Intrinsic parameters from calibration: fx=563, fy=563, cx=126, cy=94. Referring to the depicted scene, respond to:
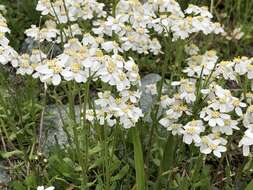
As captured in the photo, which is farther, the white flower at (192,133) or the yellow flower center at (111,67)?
the white flower at (192,133)

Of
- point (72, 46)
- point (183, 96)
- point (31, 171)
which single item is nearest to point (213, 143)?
point (183, 96)

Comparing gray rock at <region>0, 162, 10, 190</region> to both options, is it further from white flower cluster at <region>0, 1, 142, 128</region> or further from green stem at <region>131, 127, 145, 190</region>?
green stem at <region>131, 127, 145, 190</region>

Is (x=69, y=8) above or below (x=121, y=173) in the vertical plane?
above

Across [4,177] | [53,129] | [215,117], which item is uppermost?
[215,117]

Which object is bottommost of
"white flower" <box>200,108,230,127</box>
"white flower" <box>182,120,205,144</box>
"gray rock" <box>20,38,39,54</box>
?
"gray rock" <box>20,38,39,54</box>

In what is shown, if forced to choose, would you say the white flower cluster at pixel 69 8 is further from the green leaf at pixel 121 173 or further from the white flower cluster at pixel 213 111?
the green leaf at pixel 121 173

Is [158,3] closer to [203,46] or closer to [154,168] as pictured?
[154,168]

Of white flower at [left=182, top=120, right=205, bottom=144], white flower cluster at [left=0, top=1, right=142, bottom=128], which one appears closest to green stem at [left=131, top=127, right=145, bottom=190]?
white flower cluster at [left=0, top=1, right=142, bottom=128]

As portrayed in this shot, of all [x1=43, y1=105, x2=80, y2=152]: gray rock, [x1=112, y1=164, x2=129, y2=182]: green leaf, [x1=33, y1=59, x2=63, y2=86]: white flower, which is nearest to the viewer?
[x1=33, y1=59, x2=63, y2=86]: white flower

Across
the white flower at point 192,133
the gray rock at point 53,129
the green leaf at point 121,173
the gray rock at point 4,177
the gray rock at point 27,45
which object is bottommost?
the gray rock at point 4,177

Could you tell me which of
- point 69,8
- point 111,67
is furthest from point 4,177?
point 111,67

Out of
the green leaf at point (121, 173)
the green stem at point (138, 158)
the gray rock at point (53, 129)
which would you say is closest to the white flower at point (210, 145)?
the green stem at point (138, 158)

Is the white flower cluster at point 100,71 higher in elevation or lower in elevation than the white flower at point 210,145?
higher

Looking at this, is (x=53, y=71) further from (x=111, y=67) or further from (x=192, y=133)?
(x=192, y=133)
